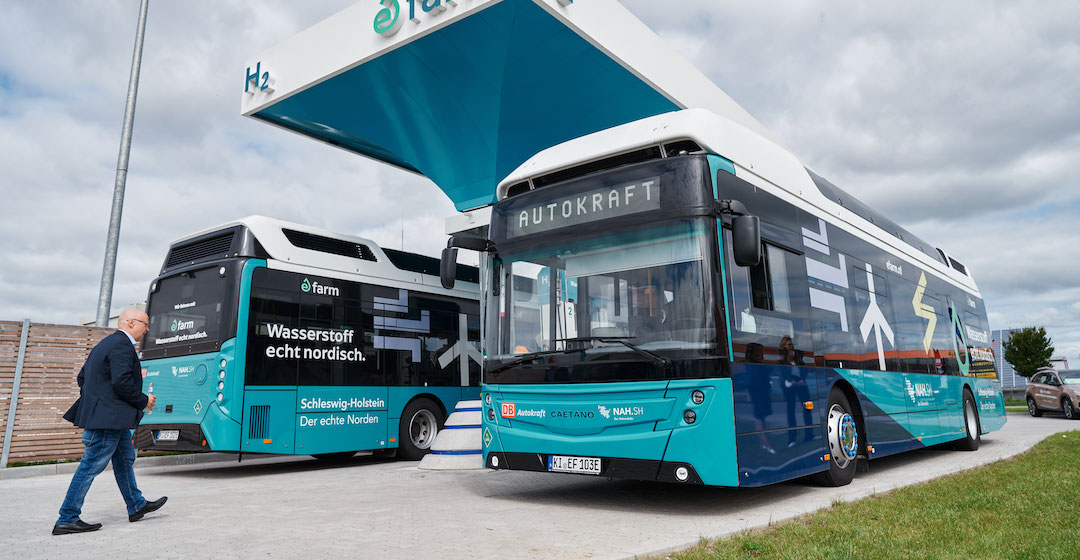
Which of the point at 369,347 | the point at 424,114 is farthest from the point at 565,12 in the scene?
the point at 369,347

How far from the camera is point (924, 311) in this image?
10.8 m

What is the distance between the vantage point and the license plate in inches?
258

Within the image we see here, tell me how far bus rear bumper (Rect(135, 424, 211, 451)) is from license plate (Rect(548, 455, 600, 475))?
5378 mm

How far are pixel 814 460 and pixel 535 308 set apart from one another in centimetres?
299

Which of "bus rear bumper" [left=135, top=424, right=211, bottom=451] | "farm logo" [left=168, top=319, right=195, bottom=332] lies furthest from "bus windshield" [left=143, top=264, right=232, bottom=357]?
"bus rear bumper" [left=135, top=424, right=211, bottom=451]

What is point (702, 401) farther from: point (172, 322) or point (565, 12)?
point (565, 12)

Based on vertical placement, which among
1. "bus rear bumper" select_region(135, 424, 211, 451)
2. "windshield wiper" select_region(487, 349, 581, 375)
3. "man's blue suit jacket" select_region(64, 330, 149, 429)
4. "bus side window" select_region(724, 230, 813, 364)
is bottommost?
"bus rear bumper" select_region(135, 424, 211, 451)

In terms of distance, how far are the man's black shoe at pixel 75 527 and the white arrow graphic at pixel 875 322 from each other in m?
7.69

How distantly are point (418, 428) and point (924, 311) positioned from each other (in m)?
7.91

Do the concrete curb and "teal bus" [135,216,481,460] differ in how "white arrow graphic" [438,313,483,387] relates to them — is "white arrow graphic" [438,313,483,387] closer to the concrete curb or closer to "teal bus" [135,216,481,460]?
"teal bus" [135,216,481,460]

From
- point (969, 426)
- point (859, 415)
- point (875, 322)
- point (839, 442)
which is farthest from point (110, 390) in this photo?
point (969, 426)

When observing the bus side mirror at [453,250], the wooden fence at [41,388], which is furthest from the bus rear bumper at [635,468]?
the wooden fence at [41,388]

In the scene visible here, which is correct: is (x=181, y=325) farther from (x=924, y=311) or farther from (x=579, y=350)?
(x=924, y=311)

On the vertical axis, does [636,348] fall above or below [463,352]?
below
